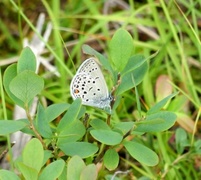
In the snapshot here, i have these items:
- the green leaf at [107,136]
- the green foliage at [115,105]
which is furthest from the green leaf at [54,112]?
the green leaf at [107,136]

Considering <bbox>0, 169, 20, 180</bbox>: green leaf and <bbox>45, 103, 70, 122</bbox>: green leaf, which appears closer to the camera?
<bbox>0, 169, 20, 180</bbox>: green leaf

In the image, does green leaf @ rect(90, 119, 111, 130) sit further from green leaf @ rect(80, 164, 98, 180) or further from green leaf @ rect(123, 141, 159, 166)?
green leaf @ rect(80, 164, 98, 180)

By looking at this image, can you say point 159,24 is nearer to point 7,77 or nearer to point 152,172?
point 152,172

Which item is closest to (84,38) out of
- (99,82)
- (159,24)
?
(159,24)

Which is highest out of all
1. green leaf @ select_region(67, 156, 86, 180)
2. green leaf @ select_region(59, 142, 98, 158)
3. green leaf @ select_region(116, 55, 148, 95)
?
green leaf @ select_region(116, 55, 148, 95)

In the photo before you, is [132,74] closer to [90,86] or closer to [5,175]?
[90,86]

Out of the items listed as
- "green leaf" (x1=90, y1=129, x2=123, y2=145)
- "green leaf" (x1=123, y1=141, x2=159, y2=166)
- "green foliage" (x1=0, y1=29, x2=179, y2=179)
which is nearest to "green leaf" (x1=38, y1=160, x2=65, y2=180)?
"green foliage" (x1=0, y1=29, x2=179, y2=179)
